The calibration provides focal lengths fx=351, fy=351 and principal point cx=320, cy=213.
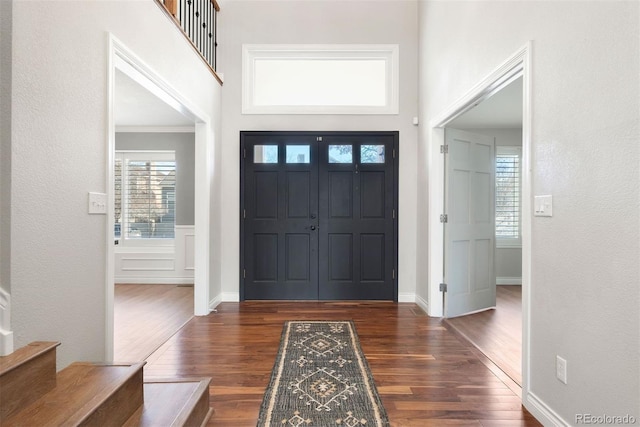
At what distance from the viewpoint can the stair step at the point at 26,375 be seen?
130 cm

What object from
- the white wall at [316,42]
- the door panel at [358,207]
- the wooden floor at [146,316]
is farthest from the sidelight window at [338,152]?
the wooden floor at [146,316]

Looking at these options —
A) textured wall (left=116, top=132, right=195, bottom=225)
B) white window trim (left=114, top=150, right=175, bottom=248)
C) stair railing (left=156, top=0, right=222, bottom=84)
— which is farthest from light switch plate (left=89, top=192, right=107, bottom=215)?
white window trim (left=114, top=150, right=175, bottom=248)

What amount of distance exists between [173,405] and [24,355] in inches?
27.6

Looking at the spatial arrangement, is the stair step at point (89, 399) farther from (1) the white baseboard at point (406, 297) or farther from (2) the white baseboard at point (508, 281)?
(2) the white baseboard at point (508, 281)

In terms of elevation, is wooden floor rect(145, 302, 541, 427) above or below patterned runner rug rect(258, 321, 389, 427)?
below

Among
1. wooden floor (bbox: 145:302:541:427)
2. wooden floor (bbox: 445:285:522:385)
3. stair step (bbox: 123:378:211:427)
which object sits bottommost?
wooden floor (bbox: 445:285:522:385)

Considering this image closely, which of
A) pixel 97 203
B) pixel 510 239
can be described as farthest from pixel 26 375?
pixel 510 239

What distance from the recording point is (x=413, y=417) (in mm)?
1988

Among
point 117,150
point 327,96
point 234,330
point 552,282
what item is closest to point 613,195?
point 552,282

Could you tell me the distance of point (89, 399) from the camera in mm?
1449

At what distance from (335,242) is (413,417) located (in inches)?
107

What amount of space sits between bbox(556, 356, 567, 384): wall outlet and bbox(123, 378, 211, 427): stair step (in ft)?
6.13

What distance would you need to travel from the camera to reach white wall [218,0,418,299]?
4527 millimetres

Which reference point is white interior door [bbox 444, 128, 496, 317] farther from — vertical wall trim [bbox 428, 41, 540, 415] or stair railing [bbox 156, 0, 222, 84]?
stair railing [bbox 156, 0, 222, 84]
